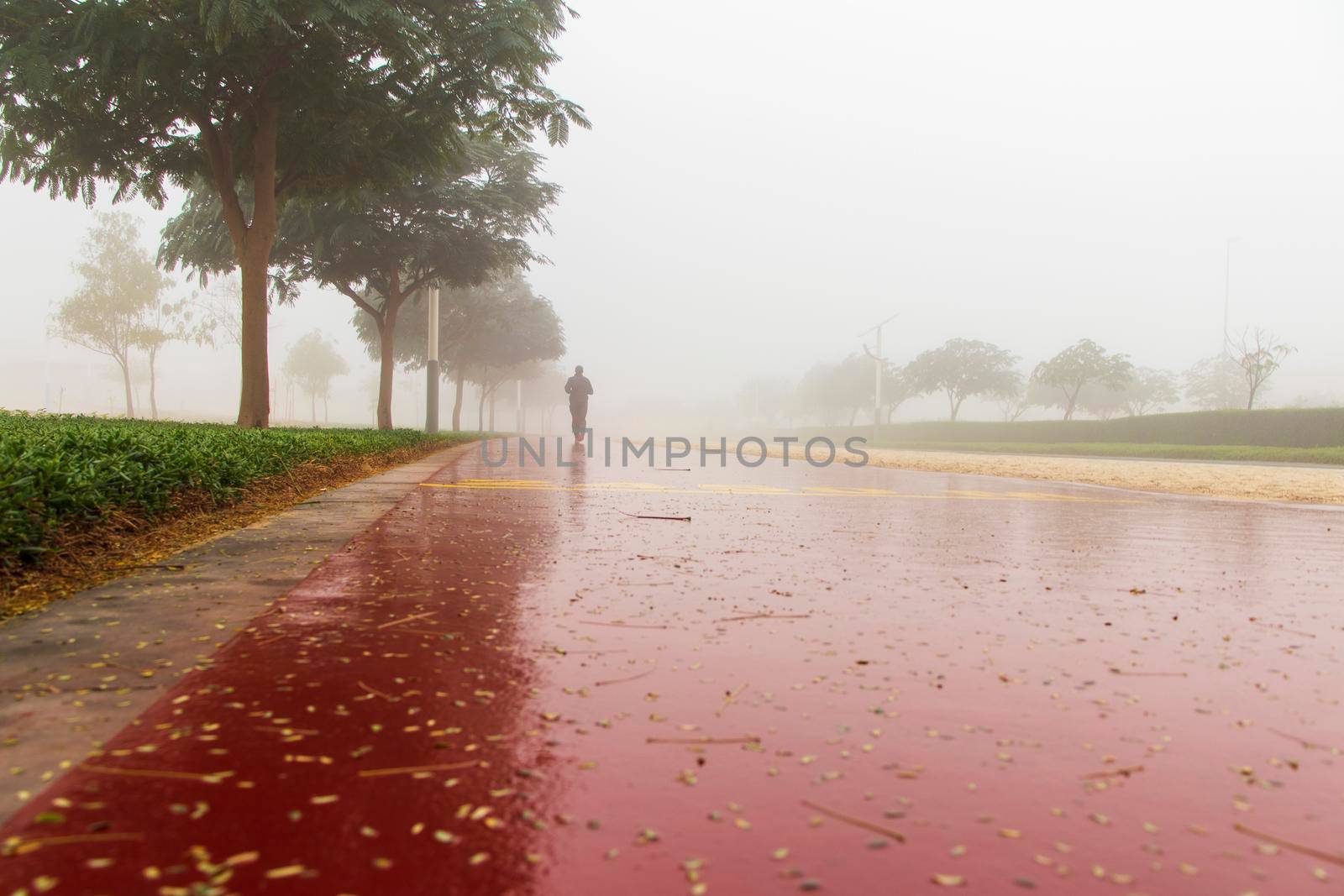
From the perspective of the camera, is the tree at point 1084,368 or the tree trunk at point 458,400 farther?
the tree at point 1084,368

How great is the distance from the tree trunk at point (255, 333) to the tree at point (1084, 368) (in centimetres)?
5002

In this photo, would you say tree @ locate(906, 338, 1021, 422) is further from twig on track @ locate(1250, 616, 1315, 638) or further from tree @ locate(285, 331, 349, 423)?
twig on track @ locate(1250, 616, 1315, 638)

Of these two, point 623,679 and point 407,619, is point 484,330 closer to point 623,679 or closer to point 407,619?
point 407,619

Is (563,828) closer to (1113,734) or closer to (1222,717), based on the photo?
(1113,734)

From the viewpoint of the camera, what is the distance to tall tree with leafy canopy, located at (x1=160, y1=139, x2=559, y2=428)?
18.2 m

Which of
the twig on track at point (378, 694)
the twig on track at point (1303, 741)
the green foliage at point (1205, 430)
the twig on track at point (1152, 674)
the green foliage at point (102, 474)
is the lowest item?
the twig on track at point (378, 694)

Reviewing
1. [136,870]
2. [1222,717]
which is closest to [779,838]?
[136,870]

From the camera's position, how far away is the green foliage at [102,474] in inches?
135

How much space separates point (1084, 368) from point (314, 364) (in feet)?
208

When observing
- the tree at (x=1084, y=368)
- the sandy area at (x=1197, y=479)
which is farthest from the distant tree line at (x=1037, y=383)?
the sandy area at (x=1197, y=479)

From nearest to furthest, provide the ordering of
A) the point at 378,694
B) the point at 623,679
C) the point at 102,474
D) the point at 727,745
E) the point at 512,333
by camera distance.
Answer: the point at 727,745 < the point at 378,694 < the point at 623,679 < the point at 102,474 < the point at 512,333

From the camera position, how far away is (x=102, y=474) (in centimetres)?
421

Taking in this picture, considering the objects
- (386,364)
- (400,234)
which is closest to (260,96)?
(400,234)

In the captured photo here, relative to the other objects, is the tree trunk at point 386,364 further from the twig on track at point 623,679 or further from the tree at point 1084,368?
the tree at point 1084,368
